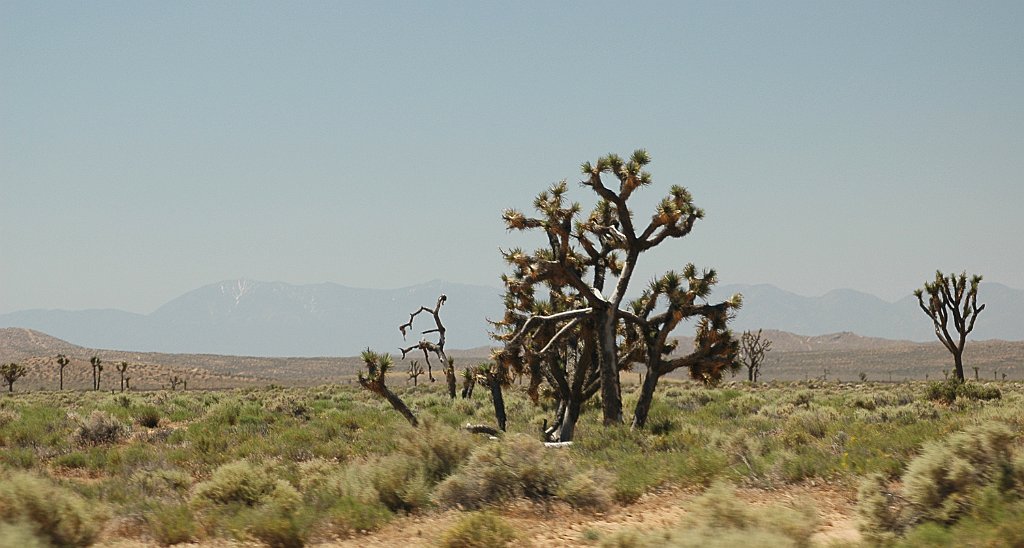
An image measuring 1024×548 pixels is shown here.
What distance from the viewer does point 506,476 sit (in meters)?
11.2

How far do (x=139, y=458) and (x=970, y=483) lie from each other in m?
15.9

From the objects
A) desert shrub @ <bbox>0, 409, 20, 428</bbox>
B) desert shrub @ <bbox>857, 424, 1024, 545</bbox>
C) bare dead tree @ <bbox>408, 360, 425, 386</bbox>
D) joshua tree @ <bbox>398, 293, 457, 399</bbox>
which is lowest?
bare dead tree @ <bbox>408, 360, 425, 386</bbox>

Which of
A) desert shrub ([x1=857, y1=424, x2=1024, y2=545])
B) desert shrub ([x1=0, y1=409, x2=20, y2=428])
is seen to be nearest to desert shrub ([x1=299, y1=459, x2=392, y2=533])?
desert shrub ([x1=857, y1=424, x2=1024, y2=545])

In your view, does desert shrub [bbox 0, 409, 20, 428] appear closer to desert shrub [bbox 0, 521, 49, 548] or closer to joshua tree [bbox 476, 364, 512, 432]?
joshua tree [bbox 476, 364, 512, 432]

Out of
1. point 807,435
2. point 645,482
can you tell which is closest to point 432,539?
point 645,482

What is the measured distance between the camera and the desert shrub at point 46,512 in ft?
26.6

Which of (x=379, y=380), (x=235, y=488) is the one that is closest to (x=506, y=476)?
(x=235, y=488)

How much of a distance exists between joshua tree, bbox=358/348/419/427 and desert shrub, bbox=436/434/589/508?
618 cm

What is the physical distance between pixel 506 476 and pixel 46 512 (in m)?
5.74

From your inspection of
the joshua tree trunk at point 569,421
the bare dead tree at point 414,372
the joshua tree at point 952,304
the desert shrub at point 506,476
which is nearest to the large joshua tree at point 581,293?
the joshua tree trunk at point 569,421

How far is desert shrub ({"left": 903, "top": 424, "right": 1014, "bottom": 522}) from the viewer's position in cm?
855

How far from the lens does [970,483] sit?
344 inches

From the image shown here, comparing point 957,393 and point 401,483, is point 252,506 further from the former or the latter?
point 957,393

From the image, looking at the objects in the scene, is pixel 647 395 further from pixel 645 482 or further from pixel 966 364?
pixel 966 364
